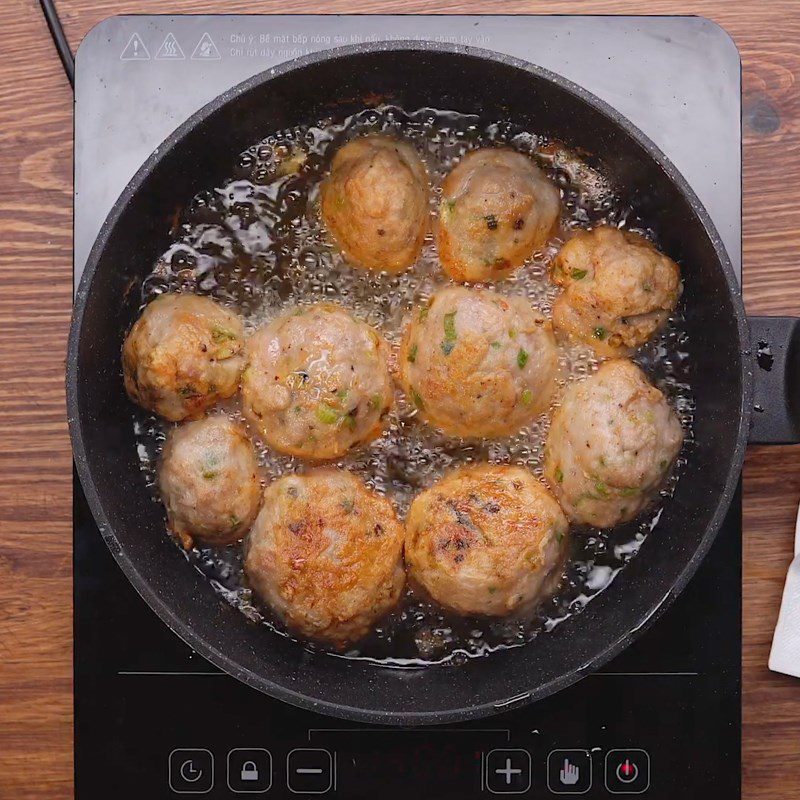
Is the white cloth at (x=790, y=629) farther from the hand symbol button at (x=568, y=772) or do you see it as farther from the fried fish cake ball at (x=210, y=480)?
the fried fish cake ball at (x=210, y=480)

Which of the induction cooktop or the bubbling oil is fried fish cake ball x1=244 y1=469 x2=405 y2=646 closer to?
the bubbling oil

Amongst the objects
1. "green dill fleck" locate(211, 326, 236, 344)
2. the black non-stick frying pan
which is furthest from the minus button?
"green dill fleck" locate(211, 326, 236, 344)

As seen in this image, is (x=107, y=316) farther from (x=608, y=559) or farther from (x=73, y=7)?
(x=608, y=559)

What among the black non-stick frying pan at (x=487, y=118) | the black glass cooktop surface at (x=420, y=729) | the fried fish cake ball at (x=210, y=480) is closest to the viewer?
the black non-stick frying pan at (x=487, y=118)

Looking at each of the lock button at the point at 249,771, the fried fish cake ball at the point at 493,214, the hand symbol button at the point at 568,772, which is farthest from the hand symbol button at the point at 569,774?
the fried fish cake ball at the point at 493,214

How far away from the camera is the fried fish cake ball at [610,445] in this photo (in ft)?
3.79

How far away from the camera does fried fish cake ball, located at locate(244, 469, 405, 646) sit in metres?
1.16

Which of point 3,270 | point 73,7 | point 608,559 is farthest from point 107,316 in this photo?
point 608,559

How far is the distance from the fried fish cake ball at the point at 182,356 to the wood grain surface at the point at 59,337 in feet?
0.69

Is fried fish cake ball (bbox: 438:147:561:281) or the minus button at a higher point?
fried fish cake ball (bbox: 438:147:561:281)

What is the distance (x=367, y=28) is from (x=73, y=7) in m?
0.44

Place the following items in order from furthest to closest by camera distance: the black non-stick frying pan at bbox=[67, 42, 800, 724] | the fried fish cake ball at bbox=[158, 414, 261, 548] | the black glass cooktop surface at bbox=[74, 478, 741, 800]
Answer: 1. the black glass cooktop surface at bbox=[74, 478, 741, 800]
2. the fried fish cake ball at bbox=[158, 414, 261, 548]
3. the black non-stick frying pan at bbox=[67, 42, 800, 724]

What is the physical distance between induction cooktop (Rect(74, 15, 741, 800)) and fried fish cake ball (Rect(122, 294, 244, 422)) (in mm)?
200

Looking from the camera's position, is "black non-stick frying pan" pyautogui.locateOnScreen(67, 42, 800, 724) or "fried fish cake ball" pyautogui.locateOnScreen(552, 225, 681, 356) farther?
"fried fish cake ball" pyautogui.locateOnScreen(552, 225, 681, 356)
